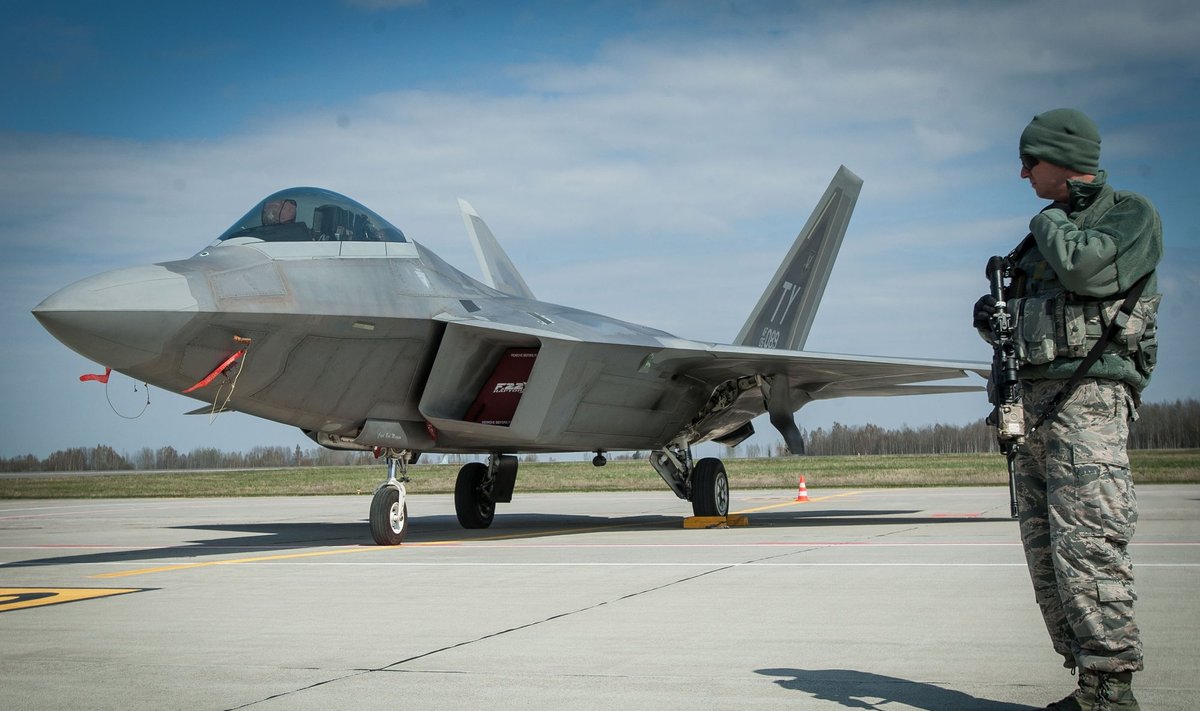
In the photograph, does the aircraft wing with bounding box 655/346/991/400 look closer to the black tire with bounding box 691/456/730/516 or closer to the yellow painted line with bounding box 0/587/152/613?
the black tire with bounding box 691/456/730/516

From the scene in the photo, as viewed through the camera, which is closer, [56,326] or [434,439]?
[56,326]

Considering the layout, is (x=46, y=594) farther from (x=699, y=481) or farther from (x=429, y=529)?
(x=699, y=481)

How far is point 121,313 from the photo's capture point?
804 centimetres

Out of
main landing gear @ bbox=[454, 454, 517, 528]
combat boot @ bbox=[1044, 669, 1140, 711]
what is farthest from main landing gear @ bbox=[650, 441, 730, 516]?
combat boot @ bbox=[1044, 669, 1140, 711]

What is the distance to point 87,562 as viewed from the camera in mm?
9883

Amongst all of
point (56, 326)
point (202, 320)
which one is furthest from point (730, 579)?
point (56, 326)

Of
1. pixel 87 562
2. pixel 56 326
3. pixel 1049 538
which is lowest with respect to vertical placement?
pixel 87 562

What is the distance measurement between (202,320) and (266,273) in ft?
2.97

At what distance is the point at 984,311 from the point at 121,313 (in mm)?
6491

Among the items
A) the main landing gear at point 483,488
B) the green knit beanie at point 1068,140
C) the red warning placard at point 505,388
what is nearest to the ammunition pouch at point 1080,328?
the green knit beanie at point 1068,140

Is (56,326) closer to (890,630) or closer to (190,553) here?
(190,553)

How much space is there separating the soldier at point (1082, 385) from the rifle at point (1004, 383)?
41mm

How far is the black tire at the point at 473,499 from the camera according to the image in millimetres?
14422

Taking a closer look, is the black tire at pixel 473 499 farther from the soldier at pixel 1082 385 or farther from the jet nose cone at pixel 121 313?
the soldier at pixel 1082 385
